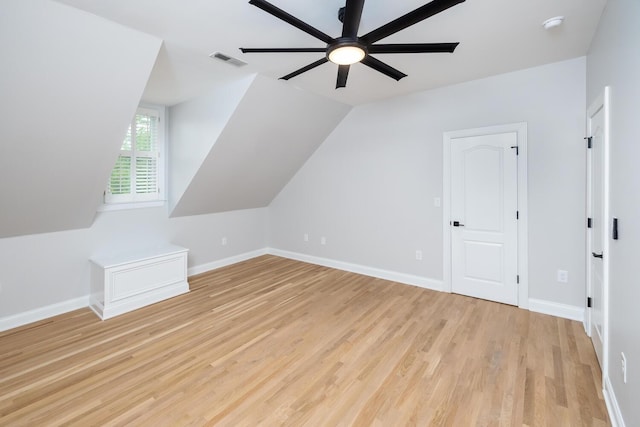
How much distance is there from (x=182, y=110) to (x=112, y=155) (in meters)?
1.45

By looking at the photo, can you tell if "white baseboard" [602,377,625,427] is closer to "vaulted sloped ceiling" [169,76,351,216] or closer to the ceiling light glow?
the ceiling light glow

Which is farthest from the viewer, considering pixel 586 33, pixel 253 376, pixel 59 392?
pixel 586 33

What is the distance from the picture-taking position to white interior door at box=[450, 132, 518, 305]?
340 cm

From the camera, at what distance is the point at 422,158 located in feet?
13.2

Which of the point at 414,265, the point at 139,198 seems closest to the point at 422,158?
the point at 414,265

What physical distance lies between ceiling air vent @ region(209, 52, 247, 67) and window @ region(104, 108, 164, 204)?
6.35 ft

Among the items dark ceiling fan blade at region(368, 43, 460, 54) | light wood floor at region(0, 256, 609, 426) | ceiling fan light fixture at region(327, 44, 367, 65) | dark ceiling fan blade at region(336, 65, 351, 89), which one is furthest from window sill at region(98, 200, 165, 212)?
dark ceiling fan blade at region(368, 43, 460, 54)

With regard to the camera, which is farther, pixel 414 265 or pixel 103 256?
pixel 414 265

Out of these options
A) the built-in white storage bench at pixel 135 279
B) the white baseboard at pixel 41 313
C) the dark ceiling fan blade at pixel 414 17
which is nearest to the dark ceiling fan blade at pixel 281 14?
the dark ceiling fan blade at pixel 414 17

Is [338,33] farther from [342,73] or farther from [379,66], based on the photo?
[379,66]

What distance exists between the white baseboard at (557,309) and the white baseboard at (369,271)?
3.37 ft

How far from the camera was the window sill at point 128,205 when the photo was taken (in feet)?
12.4

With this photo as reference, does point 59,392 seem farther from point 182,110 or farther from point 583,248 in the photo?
point 583,248

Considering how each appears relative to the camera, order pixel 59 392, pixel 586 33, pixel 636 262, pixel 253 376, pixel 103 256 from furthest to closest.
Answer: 1. pixel 103 256
2. pixel 586 33
3. pixel 253 376
4. pixel 59 392
5. pixel 636 262
